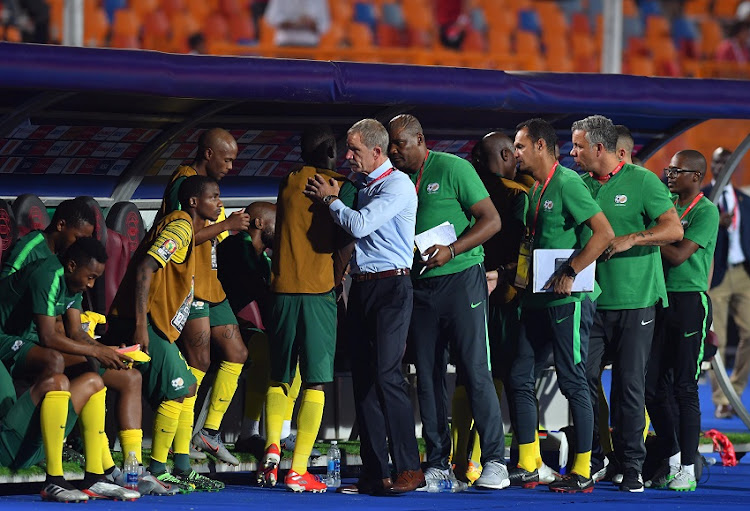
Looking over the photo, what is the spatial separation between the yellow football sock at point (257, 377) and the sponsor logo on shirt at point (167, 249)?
4.20 feet

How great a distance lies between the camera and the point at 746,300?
12.2 m

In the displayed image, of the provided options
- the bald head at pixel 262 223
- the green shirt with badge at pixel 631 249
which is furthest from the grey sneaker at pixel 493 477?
the bald head at pixel 262 223

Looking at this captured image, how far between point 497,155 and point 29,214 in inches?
96.6

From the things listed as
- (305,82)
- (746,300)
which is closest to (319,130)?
(305,82)

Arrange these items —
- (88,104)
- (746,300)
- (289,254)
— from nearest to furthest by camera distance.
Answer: (289,254) < (88,104) < (746,300)

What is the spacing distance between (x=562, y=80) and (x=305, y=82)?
1585 millimetres

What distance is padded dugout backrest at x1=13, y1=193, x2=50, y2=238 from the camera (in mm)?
7740

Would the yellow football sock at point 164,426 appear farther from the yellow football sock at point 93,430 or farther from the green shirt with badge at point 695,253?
the green shirt with badge at point 695,253

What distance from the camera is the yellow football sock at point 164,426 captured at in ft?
23.3

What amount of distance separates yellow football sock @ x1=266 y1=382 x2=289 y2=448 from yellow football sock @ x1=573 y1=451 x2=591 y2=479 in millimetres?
1463

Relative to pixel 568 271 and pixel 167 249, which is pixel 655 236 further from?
pixel 167 249

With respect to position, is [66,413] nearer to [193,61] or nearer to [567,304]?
[193,61]

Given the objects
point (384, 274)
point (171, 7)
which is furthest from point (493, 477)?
point (171, 7)

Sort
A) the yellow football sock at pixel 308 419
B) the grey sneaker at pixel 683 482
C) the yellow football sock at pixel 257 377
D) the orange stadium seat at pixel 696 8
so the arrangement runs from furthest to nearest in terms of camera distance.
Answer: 1. the orange stadium seat at pixel 696 8
2. the yellow football sock at pixel 257 377
3. the grey sneaker at pixel 683 482
4. the yellow football sock at pixel 308 419
